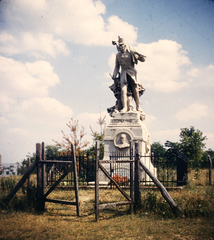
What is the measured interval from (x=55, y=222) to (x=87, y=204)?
6.55 ft

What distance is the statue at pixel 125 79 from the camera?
44.5ft

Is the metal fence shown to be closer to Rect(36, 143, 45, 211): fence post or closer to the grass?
Rect(36, 143, 45, 211): fence post

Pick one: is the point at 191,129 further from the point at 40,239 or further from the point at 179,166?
the point at 40,239

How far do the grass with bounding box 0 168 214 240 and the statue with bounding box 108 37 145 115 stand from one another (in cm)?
732

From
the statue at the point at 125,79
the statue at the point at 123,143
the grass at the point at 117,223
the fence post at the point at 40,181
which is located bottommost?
the grass at the point at 117,223

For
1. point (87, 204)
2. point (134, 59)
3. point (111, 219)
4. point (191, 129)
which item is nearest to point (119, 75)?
point (134, 59)

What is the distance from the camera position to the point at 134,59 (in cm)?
1361

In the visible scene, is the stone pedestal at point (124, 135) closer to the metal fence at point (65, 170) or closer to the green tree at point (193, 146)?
the metal fence at point (65, 170)

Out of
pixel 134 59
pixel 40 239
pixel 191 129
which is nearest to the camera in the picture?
pixel 40 239

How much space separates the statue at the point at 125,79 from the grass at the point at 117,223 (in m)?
7.32

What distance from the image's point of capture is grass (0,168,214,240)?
201 inches

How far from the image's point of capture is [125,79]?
13844 mm

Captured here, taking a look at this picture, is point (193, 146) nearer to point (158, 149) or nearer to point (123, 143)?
point (123, 143)

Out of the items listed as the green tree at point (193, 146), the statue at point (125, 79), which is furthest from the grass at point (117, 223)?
the green tree at point (193, 146)
